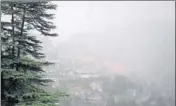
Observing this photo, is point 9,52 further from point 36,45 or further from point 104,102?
point 104,102

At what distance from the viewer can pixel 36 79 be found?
11164 mm

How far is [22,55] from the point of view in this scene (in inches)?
450

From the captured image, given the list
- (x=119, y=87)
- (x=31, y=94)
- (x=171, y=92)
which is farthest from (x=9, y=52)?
(x=171, y=92)

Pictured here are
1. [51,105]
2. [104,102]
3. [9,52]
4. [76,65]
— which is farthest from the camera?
[76,65]

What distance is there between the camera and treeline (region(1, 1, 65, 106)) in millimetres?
10383

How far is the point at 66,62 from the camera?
249ft

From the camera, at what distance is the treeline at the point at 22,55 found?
10.4 m

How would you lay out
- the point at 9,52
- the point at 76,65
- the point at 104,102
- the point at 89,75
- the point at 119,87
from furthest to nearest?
1. the point at 76,65
2. the point at 89,75
3. the point at 119,87
4. the point at 104,102
5. the point at 9,52

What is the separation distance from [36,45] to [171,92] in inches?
2410

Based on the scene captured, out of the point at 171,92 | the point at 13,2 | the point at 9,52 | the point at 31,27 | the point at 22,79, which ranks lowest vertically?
the point at 171,92

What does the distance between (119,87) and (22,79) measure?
54818 millimetres

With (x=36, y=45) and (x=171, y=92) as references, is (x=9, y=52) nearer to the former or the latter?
(x=36, y=45)

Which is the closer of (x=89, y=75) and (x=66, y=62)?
(x=89, y=75)

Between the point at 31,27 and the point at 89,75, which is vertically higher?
the point at 31,27
